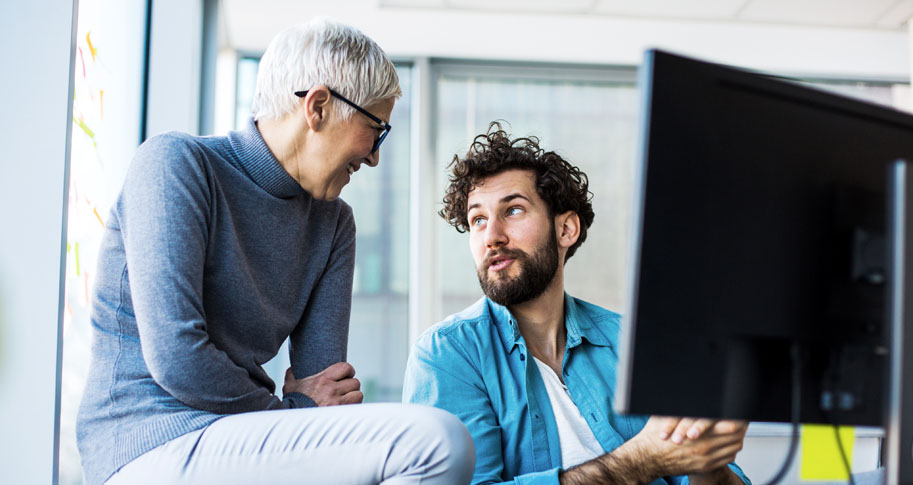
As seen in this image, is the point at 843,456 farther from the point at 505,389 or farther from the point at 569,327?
the point at 569,327

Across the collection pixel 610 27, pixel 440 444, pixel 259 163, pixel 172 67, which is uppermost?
pixel 610 27

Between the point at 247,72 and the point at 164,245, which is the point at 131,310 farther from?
the point at 247,72

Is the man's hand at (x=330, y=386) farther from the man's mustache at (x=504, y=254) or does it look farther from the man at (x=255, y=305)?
the man's mustache at (x=504, y=254)

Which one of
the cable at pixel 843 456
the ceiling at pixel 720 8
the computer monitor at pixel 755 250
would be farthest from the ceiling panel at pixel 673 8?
the cable at pixel 843 456

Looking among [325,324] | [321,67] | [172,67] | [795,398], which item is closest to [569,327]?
Result: [325,324]

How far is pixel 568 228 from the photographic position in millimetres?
2084

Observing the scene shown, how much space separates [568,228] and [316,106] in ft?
3.11

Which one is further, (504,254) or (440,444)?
(504,254)

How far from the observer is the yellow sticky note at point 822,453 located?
878 millimetres

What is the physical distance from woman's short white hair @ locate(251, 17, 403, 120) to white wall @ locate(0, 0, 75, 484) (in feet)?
1.23

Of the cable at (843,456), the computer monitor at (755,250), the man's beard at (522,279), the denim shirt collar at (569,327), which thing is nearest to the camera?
the computer monitor at (755,250)

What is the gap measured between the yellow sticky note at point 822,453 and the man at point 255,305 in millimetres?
454

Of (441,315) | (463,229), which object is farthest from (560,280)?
(441,315)

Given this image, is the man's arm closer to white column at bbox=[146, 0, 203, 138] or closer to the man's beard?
the man's beard
